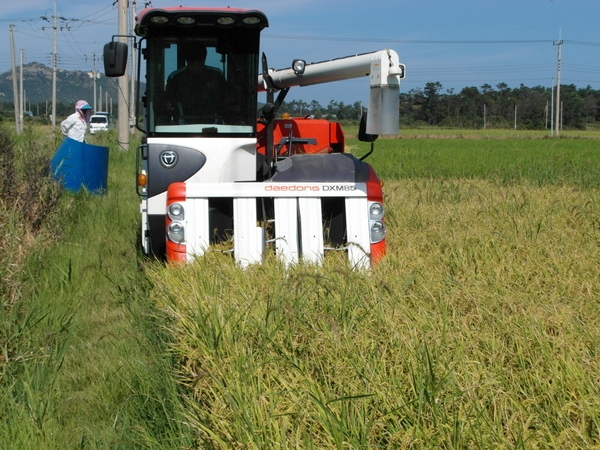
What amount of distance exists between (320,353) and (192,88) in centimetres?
401

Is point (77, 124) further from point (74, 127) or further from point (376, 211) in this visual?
A: point (376, 211)

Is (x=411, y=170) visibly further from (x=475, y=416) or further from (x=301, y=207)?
(x=475, y=416)

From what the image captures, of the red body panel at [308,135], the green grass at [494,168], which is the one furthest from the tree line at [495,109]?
the red body panel at [308,135]

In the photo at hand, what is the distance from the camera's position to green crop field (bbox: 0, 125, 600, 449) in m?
3.08

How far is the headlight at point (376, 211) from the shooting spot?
6252mm

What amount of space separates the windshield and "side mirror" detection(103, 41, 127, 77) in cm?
52

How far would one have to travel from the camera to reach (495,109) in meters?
88.3

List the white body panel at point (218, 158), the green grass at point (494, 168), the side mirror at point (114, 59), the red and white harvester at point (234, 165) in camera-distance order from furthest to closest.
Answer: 1. the green grass at point (494, 168)
2. the white body panel at point (218, 158)
3. the side mirror at point (114, 59)
4. the red and white harvester at point (234, 165)

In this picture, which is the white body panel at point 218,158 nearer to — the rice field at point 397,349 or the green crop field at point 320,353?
the green crop field at point 320,353

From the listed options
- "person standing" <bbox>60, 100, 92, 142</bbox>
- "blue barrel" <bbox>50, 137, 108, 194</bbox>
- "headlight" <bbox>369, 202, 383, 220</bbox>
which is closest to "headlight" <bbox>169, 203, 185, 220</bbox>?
"headlight" <bbox>369, 202, 383, 220</bbox>

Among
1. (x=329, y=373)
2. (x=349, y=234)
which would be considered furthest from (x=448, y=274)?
(x=329, y=373)

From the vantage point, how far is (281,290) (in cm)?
459

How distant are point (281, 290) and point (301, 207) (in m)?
1.73

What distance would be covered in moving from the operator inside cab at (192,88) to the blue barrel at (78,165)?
528 cm
